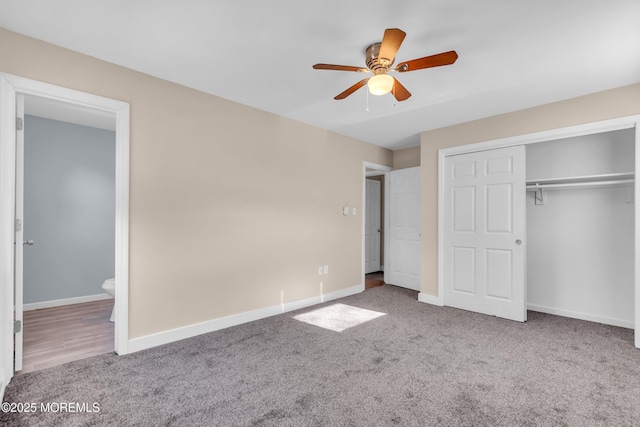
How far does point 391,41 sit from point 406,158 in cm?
371

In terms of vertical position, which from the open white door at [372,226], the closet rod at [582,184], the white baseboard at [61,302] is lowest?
the white baseboard at [61,302]

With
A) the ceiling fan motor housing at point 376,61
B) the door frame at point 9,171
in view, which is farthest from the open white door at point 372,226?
the door frame at point 9,171

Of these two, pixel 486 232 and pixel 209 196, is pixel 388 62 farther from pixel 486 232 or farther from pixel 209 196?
pixel 486 232

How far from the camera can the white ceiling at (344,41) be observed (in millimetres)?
1954

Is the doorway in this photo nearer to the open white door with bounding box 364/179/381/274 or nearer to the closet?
the open white door with bounding box 364/179/381/274

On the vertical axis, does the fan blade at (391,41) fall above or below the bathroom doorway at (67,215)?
above

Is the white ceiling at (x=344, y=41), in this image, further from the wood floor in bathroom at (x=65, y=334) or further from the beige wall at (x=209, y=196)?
the wood floor in bathroom at (x=65, y=334)

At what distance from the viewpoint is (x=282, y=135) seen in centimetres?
395

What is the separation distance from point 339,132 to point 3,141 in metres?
3.56

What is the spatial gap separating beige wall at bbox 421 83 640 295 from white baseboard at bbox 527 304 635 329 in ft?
4.19

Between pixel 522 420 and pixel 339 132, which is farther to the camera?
pixel 339 132

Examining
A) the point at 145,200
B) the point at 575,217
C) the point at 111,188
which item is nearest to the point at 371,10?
the point at 145,200

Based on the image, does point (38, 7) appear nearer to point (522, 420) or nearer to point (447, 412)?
point (447, 412)

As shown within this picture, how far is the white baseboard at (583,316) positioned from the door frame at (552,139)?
25.3 inches
